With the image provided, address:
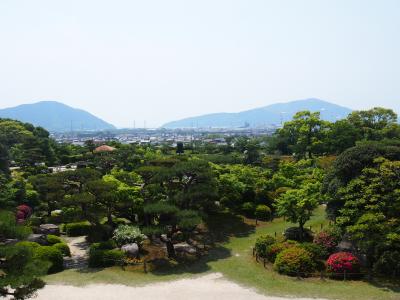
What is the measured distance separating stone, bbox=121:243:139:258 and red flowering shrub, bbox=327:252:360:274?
11.1 meters

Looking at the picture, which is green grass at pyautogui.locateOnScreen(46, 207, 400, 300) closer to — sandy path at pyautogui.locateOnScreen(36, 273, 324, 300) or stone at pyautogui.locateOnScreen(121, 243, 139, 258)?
Answer: sandy path at pyautogui.locateOnScreen(36, 273, 324, 300)

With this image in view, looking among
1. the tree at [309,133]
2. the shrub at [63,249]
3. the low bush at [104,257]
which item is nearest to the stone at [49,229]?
the shrub at [63,249]

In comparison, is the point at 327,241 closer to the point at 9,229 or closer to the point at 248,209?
the point at 248,209

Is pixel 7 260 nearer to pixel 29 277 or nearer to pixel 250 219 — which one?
pixel 29 277

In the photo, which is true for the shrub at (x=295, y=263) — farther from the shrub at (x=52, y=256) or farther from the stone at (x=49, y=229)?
the stone at (x=49, y=229)

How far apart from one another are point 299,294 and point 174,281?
6.28m

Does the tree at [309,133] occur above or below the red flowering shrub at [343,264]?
above

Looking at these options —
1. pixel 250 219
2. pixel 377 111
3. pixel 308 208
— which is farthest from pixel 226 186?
pixel 377 111

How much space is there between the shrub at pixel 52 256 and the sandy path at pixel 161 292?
7.90 ft

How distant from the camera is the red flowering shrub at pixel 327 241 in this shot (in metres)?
22.7

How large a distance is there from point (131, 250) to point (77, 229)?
6.99 metres

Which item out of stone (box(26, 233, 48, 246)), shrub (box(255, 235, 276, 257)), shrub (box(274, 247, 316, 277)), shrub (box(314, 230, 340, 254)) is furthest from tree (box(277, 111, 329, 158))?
stone (box(26, 233, 48, 246))

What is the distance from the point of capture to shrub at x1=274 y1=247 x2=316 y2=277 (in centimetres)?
2047

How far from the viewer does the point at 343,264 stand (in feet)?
65.8
